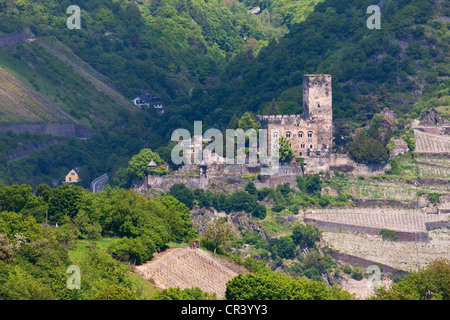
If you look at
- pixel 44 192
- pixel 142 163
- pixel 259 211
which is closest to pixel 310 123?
pixel 259 211

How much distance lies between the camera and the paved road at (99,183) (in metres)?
108

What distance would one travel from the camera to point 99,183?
363ft

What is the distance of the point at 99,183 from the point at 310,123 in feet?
66.4

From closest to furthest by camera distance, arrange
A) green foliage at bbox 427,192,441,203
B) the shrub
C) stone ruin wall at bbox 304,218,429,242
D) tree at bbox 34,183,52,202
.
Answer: tree at bbox 34,183,52,202
the shrub
stone ruin wall at bbox 304,218,429,242
green foliage at bbox 427,192,441,203

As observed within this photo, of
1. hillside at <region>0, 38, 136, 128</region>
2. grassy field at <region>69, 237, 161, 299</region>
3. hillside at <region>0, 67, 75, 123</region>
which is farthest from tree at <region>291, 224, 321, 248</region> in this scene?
hillside at <region>0, 38, 136, 128</region>

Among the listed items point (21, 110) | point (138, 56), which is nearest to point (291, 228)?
point (21, 110)

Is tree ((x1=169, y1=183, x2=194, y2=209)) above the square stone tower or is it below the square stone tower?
below

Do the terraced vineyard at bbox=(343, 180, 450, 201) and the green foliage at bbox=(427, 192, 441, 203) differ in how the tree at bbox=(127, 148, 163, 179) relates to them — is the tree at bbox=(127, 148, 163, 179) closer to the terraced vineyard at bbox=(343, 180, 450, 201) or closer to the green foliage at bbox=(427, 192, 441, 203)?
the terraced vineyard at bbox=(343, 180, 450, 201)

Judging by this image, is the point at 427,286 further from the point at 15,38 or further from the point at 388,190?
the point at 15,38

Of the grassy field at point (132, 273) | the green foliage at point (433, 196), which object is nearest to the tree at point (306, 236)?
the green foliage at point (433, 196)

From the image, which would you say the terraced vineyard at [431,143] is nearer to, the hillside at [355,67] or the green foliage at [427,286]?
the hillside at [355,67]

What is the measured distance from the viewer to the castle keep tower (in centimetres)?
10175

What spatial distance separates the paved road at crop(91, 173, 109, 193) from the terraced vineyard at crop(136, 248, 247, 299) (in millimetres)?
29156

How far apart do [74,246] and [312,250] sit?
2366 centimetres
